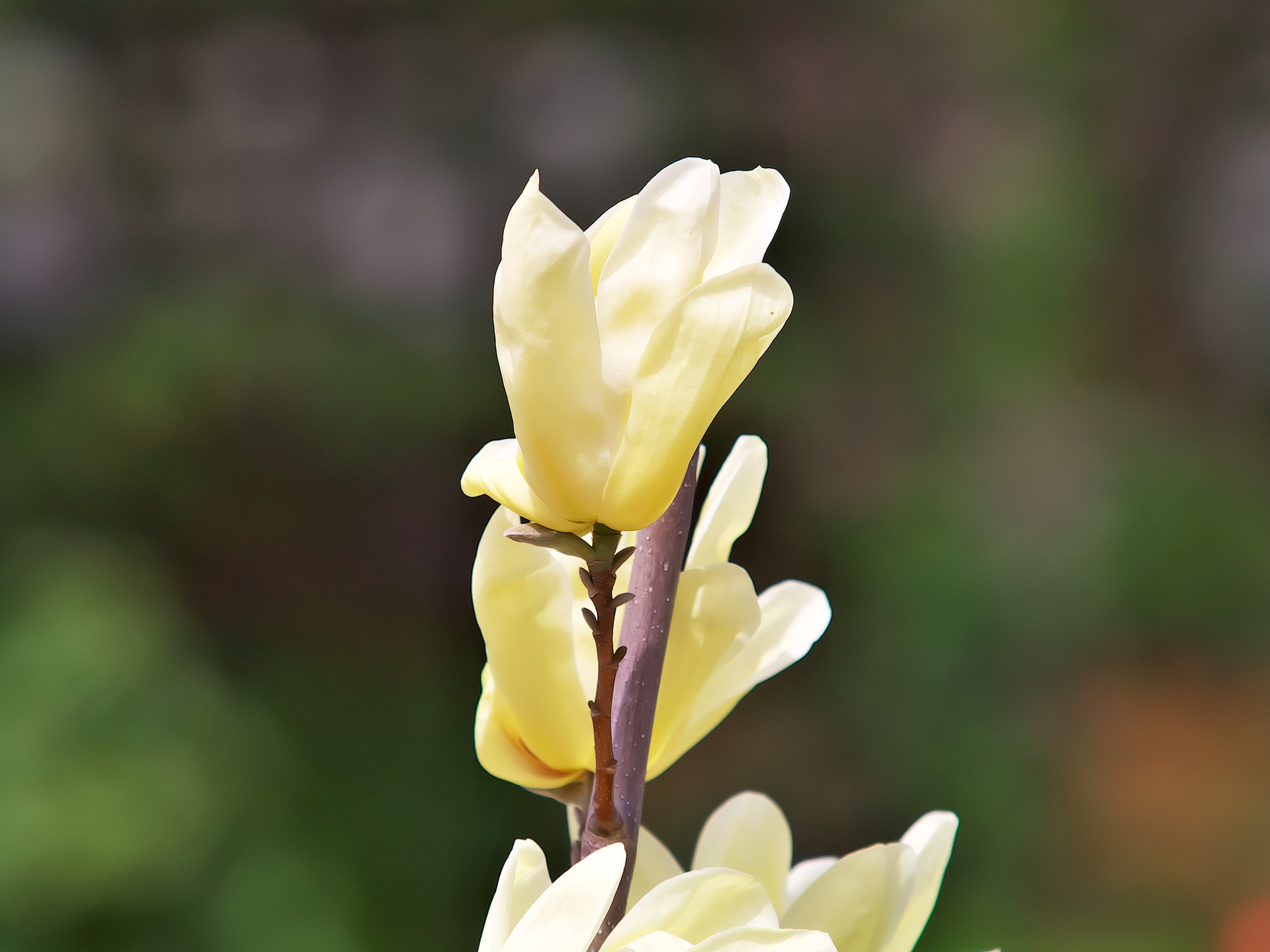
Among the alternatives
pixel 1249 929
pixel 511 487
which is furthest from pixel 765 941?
pixel 1249 929

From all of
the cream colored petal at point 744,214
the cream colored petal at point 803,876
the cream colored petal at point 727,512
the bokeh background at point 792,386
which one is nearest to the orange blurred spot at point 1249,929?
the bokeh background at point 792,386

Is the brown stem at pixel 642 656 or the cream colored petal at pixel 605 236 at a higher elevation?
the cream colored petal at pixel 605 236

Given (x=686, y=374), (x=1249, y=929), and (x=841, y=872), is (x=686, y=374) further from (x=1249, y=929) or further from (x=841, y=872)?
(x=1249, y=929)

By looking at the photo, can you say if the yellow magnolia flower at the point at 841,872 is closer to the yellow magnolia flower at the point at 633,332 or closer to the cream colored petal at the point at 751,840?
the cream colored petal at the point at 751,840

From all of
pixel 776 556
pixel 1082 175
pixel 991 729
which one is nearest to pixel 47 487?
pixel 776 556

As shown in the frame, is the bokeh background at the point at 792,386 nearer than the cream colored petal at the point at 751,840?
No

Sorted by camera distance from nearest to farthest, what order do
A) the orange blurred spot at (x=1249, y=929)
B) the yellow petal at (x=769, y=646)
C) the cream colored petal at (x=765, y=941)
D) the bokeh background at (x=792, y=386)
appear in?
the cream colored petal at (x=765, y=941)
the yellow petal at (x=769, y=646)
the orange blurred spot at (x=1249, y=929)
the bokeh background at (x=792, y=386)
